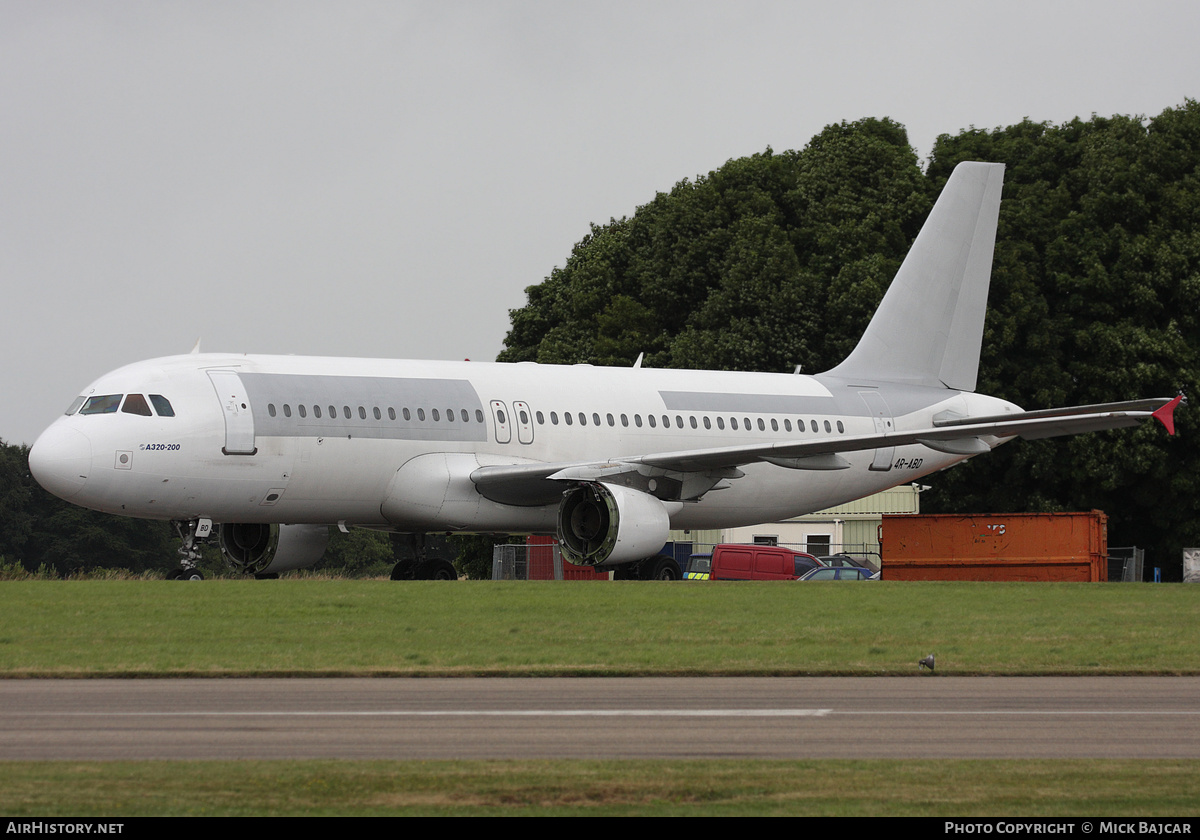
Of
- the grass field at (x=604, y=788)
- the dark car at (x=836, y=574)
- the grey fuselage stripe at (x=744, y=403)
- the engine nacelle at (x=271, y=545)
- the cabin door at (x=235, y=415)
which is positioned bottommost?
the grass field at (x=604, y=788)

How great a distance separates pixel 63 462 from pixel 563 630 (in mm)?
11436

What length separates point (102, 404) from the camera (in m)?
26.0

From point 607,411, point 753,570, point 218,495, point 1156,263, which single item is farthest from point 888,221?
point 218,495

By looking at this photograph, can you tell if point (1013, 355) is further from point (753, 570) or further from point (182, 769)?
point (182, 769)

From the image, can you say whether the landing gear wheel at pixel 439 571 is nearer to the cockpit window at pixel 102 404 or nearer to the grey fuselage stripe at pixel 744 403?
the grey fuselage stripe at pixel 744 403

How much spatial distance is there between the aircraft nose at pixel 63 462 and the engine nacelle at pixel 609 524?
8.27 meters

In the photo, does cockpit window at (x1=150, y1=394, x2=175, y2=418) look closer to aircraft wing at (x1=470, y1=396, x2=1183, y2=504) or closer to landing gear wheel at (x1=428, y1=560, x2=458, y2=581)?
aircraft wing at (x1=470, y1=396, x2=1183, y2=504)

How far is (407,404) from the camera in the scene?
28.5 m

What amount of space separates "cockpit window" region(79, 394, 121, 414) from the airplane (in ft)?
0.14

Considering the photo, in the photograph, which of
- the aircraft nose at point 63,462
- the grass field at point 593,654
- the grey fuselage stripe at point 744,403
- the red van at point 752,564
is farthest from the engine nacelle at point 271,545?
the red van at point 752,564

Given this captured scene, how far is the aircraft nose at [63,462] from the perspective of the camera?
25.1m

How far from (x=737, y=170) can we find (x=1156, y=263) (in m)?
17.1

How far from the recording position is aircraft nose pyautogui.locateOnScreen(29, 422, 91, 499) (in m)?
25.1

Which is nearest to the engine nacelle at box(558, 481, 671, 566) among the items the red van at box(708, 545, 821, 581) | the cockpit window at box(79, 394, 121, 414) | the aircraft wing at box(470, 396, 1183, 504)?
the aircraft wing at box(470, 396, 1183, 504)
